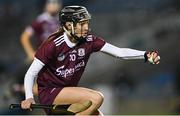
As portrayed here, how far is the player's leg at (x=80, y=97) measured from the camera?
793 centimetres

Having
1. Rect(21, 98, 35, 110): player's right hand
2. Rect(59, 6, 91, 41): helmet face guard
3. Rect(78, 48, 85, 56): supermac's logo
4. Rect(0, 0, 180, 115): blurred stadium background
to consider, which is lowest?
Rect(0, 0, 180, 115): blurred stadium background

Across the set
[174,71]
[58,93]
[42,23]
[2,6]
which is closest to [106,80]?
[174,71]

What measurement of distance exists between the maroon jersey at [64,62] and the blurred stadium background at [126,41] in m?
7.91

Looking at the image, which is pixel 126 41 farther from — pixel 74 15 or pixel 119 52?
pixel 74 15

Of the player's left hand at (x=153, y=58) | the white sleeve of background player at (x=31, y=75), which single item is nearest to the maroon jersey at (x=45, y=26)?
the white sleeve of background player at (x=31, y=75)

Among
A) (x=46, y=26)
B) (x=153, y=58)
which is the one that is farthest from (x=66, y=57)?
(x=46, y=26)

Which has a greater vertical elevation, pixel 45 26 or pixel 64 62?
pixel 64 62

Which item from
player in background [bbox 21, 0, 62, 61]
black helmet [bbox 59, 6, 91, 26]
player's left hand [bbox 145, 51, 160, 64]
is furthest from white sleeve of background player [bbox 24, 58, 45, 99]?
player in background [bbox 21, 0, 62, 61]

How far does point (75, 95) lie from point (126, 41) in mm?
8568

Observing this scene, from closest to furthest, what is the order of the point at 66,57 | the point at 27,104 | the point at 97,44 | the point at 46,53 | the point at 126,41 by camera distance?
1. the point at 27,104
2. the point at 46,53
3. the point at 66,57
4. the point at 97,44
5. the point at 126,41

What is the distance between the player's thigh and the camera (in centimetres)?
795

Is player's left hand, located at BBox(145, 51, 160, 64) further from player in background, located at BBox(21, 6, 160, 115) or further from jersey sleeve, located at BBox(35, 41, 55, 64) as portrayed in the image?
jersey sleeve, located at BBox(35, 41, 55, 64)

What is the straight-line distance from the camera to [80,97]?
8016 mm

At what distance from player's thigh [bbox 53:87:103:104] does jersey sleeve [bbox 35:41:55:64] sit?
0.35m
